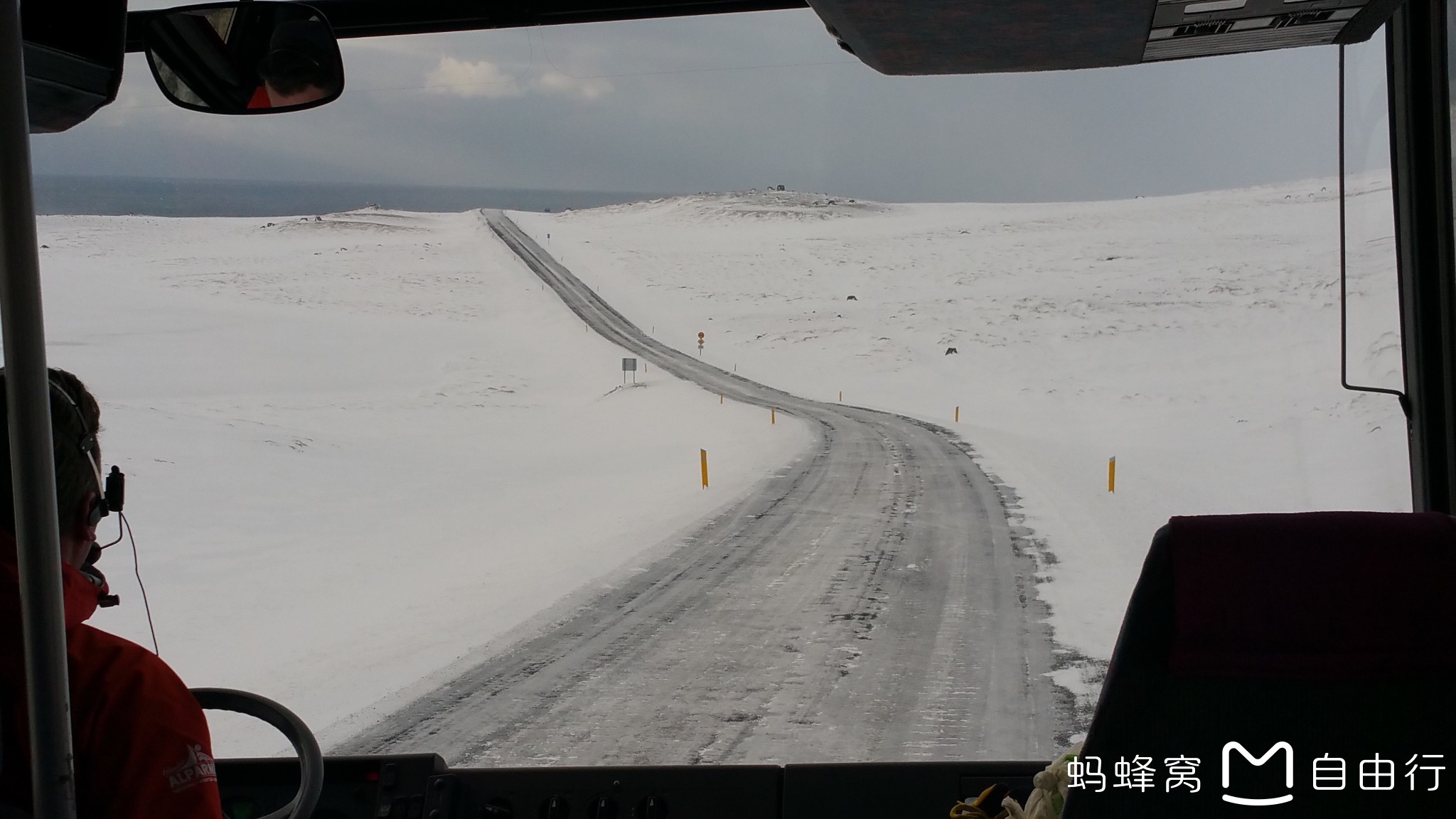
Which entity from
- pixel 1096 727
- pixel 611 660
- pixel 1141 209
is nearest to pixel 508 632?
pixel 611 660

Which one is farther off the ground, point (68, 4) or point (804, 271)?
point (804, 271)

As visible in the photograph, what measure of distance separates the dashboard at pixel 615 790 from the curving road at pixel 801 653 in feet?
0.96

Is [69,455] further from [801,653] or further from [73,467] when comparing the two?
[801,653]

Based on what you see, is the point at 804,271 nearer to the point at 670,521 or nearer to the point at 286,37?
the point at 670,521

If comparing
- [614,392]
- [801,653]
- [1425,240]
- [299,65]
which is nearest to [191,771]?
[299,65]

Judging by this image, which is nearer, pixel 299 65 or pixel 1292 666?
pixel 1292 666

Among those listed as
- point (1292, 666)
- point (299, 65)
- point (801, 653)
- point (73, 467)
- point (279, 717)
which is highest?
point (299, 65)

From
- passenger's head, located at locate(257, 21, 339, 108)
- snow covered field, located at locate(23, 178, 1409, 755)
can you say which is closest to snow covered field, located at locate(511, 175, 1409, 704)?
snow covered field, located at locate(23, 178, 1409, 755)

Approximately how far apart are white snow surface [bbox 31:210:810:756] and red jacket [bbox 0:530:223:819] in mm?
1585

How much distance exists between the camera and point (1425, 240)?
9.40ft

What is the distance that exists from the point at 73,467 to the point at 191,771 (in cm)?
40

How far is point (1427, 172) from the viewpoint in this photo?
9.28 feet

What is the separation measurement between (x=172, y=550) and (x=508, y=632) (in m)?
1.35

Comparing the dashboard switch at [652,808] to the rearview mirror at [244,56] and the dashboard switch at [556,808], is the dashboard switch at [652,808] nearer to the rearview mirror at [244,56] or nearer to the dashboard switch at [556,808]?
the dashboard switch at [556,808]
